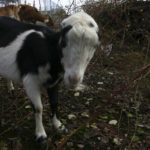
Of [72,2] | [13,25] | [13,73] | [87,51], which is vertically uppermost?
[72,2]

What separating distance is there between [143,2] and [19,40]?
4155 mm

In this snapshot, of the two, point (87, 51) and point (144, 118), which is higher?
point (87, 51)

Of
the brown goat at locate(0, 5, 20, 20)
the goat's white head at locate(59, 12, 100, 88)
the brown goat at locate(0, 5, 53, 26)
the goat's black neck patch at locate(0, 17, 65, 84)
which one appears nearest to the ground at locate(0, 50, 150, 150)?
the goat's white head at locate(59, 12, 100, 88)

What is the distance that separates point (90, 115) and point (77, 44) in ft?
4.30

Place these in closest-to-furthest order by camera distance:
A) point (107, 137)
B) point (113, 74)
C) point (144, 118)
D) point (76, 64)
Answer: point (76, 64) → point (107, 137) → point (144, 118) → point (113, 74)

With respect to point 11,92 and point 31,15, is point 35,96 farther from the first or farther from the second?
point 31,15

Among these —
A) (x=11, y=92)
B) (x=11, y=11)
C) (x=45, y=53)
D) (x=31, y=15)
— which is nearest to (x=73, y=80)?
(x=45, y=53)

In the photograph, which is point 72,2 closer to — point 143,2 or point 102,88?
point 102,88

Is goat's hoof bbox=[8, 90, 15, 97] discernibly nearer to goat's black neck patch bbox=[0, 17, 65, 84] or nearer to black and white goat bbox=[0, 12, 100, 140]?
black and white goat bbox=[0, 12, 100, 140]

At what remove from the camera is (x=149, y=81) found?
309cm

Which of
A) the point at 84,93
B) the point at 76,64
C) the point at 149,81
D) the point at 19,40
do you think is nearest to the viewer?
the point at 76,64

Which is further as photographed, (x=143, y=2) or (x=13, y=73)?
(x=143, y=2)

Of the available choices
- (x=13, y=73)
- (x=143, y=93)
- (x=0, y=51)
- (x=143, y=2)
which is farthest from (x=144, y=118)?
(x=143, y=2)

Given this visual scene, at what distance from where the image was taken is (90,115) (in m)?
2.25
